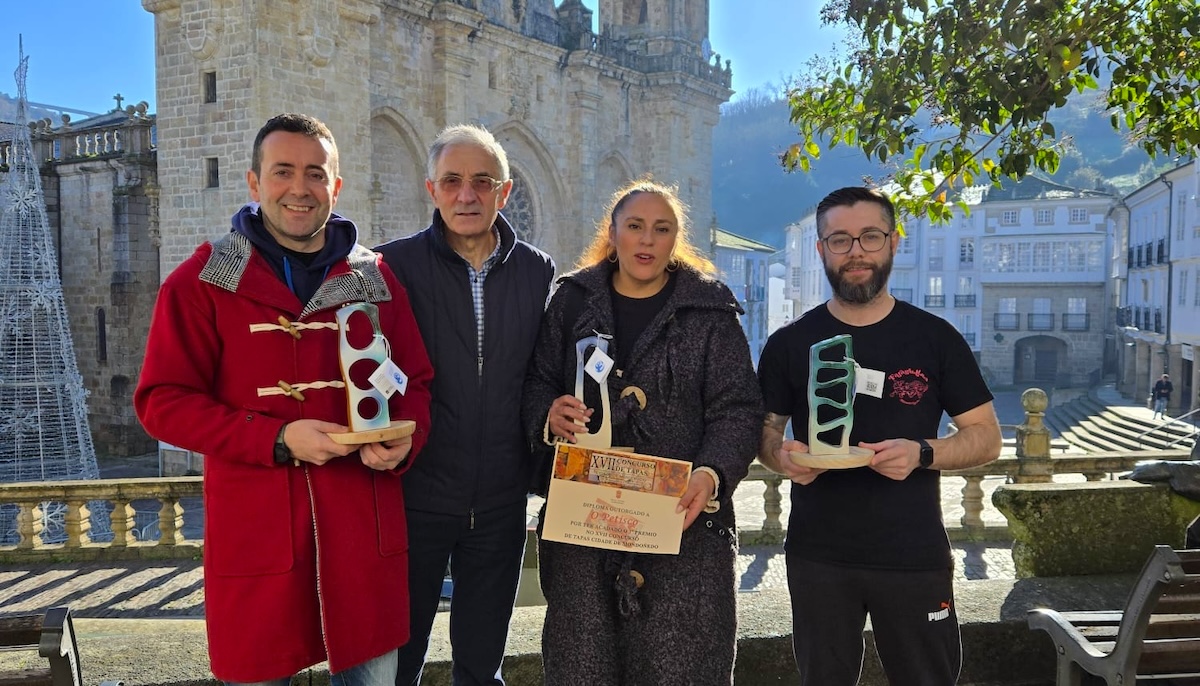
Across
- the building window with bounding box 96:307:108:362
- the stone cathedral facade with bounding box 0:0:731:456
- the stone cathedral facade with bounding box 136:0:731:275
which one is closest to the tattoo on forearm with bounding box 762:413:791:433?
the stone cathedral facade with bounding box 0:0:731:456

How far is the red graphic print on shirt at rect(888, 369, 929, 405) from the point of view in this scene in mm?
2680

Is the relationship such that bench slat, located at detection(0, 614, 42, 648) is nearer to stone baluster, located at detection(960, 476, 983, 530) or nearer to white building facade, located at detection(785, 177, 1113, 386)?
stone baluster, located at detection(960, 476, 983, 530)

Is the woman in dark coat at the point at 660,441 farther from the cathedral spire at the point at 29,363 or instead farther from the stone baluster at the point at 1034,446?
the cathedral spire at the point at 29,363

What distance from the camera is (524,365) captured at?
2.92 meters

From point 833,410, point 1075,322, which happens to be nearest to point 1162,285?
point 1075,322

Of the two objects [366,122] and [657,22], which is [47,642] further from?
[657,22]

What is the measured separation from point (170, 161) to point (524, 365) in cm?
1606

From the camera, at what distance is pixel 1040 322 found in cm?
4356

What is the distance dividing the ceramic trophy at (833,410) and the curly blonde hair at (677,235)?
1.51 feet

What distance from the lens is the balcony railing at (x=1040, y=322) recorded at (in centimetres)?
4338

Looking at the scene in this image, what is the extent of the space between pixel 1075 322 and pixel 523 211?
2969 cm

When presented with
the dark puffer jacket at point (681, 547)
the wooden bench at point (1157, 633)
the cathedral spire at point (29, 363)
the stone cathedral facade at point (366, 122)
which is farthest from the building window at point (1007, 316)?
the dark puffer jacket at point (681, 547)

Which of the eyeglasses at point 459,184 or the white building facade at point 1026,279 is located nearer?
the eyeglasses at point 459,184

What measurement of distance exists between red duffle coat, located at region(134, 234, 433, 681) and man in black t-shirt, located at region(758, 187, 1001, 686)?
1.19 m
